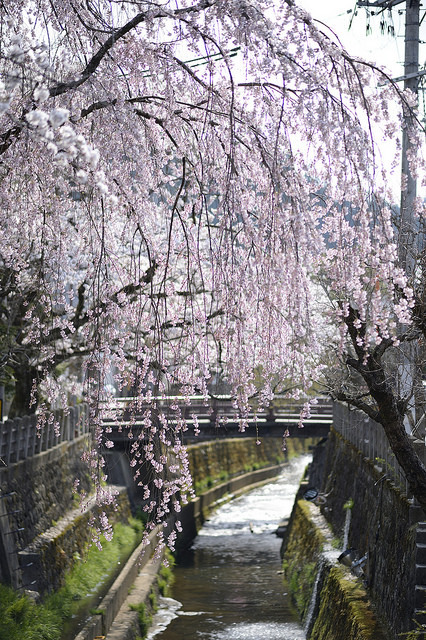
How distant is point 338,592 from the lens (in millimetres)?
13273

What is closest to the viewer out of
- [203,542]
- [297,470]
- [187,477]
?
[187,477]

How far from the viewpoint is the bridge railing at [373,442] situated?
40.7ft

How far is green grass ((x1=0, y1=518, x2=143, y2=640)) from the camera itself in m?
12.4

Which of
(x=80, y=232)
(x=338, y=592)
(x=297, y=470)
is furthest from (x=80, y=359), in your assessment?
(x=297, y=470)

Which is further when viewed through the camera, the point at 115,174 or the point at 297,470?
the point at 297,470

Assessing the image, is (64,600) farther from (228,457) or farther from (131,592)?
(228,457)

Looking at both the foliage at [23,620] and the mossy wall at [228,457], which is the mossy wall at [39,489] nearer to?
the foliage at [23,620]

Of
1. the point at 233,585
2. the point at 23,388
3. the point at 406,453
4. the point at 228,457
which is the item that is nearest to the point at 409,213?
the point at 406,453

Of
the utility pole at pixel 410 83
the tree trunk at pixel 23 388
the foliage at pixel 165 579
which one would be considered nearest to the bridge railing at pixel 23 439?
the tree trunk at pixel 23 388

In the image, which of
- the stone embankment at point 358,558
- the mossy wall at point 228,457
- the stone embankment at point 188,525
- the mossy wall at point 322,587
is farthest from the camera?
the mossy wall at point 228,457

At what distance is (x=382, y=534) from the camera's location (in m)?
12.4

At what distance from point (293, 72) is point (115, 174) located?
1772 mm

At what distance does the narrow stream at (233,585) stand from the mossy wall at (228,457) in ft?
5.45

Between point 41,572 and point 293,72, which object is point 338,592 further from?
point 293,72
